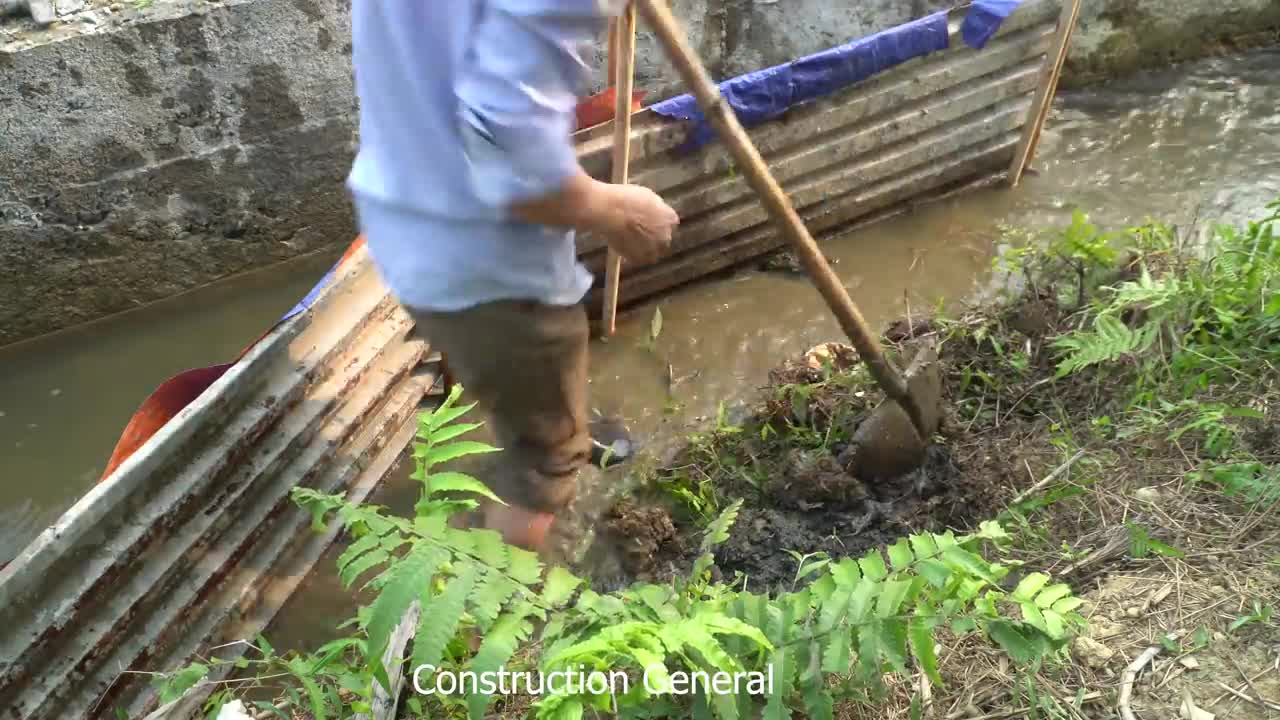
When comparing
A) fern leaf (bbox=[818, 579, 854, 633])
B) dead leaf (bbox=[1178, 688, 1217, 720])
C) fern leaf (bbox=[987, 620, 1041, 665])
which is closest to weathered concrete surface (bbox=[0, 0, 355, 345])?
fern leaf (bbox=[818, 579, 854, 633])

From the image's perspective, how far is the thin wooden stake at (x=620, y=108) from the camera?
3131mm

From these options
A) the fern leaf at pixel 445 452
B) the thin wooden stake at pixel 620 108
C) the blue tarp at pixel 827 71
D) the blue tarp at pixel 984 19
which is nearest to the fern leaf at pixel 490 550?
the fern leaf at pixel 445 452

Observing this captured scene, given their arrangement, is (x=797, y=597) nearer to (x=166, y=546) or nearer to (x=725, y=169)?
(x=166, y=546)

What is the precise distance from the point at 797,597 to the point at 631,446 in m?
1.85

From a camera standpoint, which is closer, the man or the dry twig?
the man

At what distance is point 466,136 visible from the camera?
1523mm

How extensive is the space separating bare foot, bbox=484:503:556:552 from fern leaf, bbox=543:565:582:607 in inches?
27.5

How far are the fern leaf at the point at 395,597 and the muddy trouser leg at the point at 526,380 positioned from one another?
0.57 m

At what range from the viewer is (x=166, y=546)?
251 centimetres

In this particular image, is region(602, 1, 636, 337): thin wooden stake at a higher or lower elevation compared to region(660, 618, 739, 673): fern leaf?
higher

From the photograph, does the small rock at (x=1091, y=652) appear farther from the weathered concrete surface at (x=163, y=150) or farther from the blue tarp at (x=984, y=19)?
the weathered concrete surface at (x=163, y=150)

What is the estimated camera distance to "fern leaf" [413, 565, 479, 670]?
1443 mm

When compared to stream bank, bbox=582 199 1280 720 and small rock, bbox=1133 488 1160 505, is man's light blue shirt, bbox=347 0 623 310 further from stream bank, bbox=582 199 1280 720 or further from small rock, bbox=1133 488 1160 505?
small rock, bbox=1133 488 1160 505

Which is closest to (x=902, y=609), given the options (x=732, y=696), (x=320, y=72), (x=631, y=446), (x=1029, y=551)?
(x=732, y=696)
